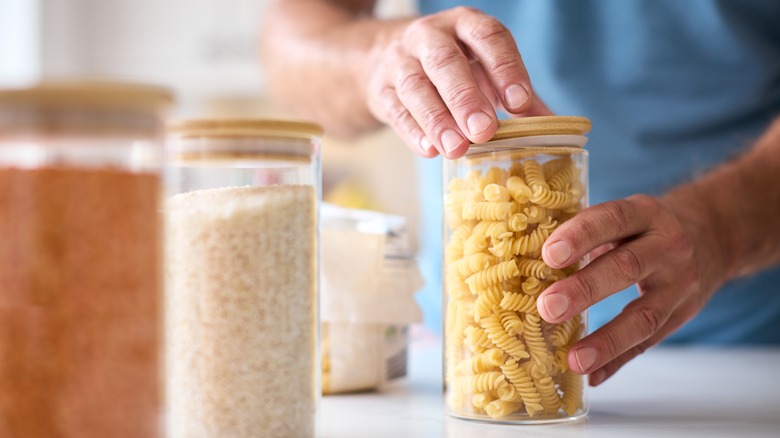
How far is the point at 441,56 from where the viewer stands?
0.78 metres

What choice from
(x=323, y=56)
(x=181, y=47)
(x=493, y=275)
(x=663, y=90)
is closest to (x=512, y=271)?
(x=493, y=275)

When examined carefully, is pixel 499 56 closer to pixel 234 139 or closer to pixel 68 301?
pixel 234 139

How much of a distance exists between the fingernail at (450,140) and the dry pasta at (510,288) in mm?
29

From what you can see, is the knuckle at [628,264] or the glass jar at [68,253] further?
the knuckle at [628,264]

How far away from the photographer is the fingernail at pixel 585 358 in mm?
708

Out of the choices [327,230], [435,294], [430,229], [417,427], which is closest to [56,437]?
[417,427]

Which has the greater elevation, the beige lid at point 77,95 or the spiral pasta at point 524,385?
the beige lid at point 77,95

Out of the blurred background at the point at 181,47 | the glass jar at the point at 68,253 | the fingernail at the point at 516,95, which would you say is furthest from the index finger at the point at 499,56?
the blurred background at the point at 181,47

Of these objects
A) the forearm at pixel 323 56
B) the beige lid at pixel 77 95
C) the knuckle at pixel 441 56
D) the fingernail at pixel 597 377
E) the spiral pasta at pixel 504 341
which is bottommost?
the fingernail at pixel 597 377

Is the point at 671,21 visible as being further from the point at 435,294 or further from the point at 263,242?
the point at 263,242

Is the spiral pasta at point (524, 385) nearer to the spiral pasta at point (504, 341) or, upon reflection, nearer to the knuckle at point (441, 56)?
the spiral pasta at point (504, 341)

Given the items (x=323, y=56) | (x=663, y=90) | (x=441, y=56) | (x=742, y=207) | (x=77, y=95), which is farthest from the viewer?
(x=663, y=90)

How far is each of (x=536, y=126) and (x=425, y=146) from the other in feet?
0.43

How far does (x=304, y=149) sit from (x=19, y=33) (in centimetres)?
321
